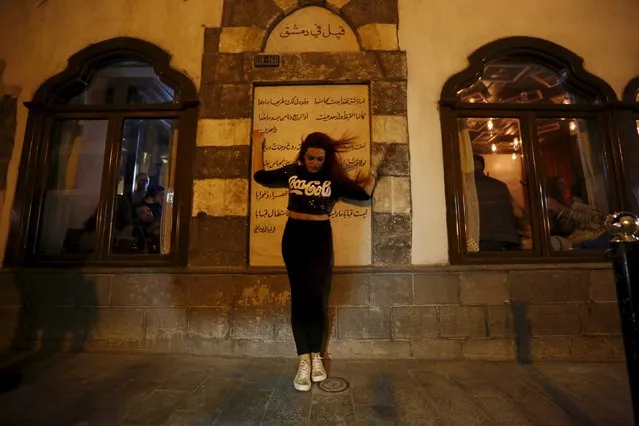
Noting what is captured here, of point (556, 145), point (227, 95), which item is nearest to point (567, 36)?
point (556, 145)

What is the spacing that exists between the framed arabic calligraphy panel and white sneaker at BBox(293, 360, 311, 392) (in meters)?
1.12

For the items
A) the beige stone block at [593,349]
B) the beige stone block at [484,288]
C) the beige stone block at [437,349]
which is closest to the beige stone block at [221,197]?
the beige stone block at [437,349]

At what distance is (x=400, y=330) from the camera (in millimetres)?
3207

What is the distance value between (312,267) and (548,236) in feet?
8.88

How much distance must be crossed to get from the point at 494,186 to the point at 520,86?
5.05 feet

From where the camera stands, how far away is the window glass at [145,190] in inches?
142

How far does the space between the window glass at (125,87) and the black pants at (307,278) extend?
2.52 m

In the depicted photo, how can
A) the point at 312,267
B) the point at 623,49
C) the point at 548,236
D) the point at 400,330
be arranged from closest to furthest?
1. the point at 312,267
2. the point at 400,330
3. the point at 548,236
4. the point at 623,49

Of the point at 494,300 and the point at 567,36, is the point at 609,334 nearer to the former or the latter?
the point at 494,300

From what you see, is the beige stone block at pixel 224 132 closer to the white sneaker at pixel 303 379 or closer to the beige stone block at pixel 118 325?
the beige stone block at pixel 118 325

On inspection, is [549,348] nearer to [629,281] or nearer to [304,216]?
[629,281]

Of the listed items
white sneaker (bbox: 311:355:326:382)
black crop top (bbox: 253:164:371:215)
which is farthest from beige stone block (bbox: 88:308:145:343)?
black crop top (bbox: 253:164:371:215)

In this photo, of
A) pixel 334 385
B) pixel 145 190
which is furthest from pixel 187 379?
pixel 145 190

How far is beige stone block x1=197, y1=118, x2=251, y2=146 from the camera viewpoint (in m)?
3.55
